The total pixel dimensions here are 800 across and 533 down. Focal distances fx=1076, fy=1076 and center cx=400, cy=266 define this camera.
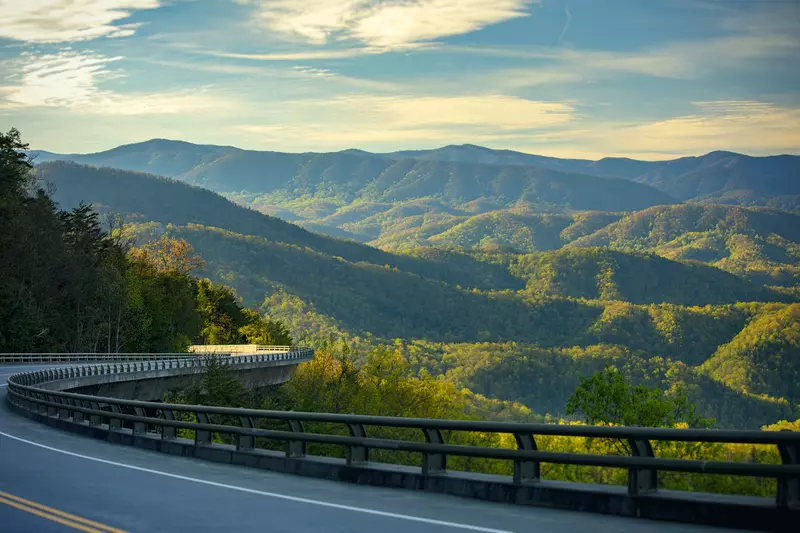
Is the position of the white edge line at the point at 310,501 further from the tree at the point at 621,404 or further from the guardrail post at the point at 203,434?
the tree at the point at 621,404

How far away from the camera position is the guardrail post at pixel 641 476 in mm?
11477

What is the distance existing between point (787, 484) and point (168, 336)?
100 m

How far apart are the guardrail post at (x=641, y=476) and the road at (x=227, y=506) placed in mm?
360

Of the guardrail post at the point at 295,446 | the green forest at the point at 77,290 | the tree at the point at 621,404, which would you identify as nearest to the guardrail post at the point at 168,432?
the guardrail post at the point at 295,446

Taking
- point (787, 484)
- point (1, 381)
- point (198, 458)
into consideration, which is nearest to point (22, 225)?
point (1, 381)

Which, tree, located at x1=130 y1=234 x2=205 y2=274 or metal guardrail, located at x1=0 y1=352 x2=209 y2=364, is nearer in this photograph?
metal guardrail, located at x1=0 y1=352 x2=209 y2=364

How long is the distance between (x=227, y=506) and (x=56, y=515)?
206cm

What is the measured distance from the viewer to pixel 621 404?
72.5m

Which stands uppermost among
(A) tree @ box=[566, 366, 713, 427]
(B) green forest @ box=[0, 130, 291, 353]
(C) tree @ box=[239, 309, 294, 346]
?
(B) green forest @ box=[0, 130, 291, 353]

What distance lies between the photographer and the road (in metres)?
11.6

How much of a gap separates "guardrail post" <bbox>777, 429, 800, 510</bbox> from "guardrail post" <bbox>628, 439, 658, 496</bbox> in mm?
1616

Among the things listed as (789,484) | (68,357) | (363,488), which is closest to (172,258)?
(68,357)

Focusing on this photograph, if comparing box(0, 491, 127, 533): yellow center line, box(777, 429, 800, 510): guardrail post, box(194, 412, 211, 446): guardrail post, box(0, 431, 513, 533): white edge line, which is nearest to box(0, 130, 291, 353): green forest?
box(194, 412, 211, 446): guardrail post

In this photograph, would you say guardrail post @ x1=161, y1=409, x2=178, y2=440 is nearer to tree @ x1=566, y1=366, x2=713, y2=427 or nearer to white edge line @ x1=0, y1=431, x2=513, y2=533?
white edge line @ x1=0, y1=431, x2=513, y2=533
